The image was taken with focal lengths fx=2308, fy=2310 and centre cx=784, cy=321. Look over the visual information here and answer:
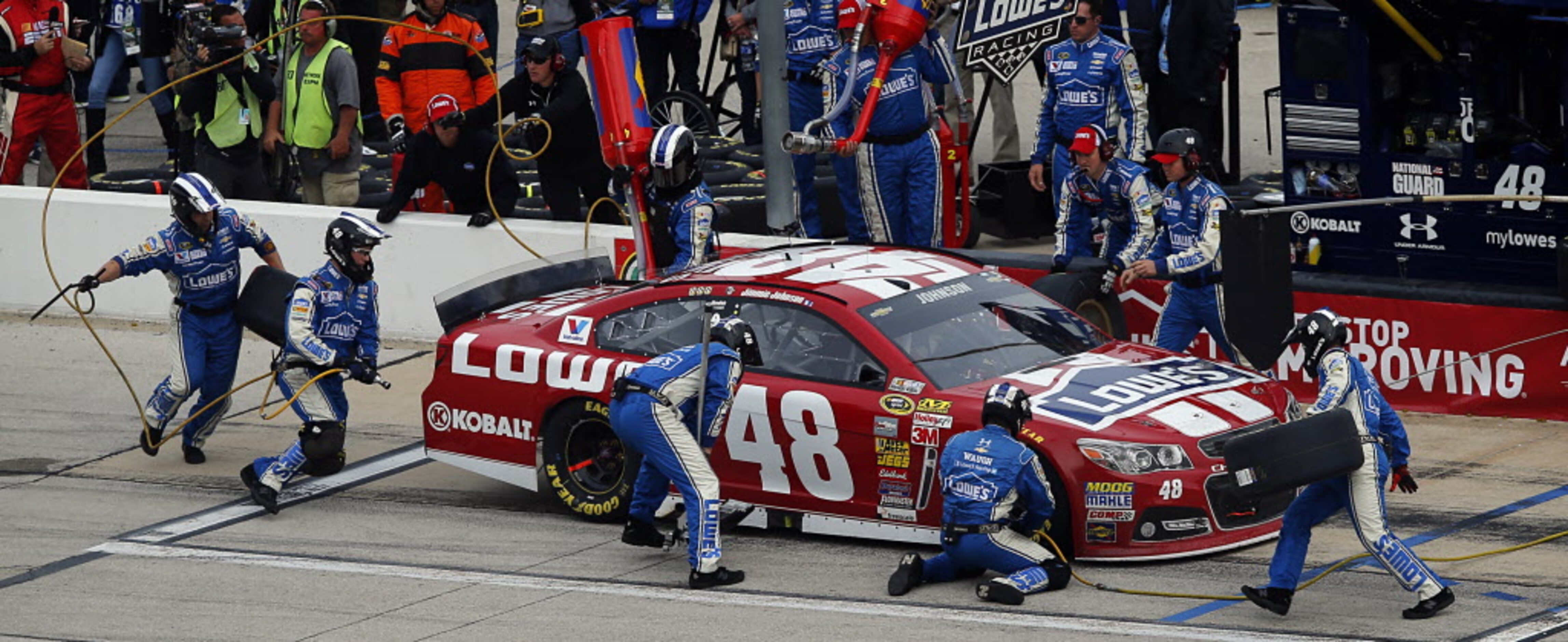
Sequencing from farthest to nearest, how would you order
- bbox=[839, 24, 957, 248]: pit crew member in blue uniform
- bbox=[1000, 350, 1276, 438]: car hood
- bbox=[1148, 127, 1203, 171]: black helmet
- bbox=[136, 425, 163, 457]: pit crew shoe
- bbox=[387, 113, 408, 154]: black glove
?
bbox=[387, 113, 408, 154]: black glove → bbox=[839, 24, 957, 248]: pit crew member in blue uniform → bbox=[136, 425, 163, 457]: pit crew shoe → bbox=[1148, 127, 1203, 171]: black helmet → bbox=[1000, 350, 1276, 438]: car hood

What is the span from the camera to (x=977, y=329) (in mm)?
11297

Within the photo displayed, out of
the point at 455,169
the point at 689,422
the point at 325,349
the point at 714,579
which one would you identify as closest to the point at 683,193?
the point at 325,349

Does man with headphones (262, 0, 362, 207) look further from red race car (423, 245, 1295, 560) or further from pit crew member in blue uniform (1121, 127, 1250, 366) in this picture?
pit crew member in blue uniform (1121, 127, 1250, 366)

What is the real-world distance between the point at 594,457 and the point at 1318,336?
3.86m

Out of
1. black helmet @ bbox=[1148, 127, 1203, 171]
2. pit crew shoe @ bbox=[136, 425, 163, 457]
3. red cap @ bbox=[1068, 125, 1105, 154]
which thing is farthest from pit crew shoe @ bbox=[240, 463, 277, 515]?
black helmet @ bbox=[1148, 127, 1203, 171]

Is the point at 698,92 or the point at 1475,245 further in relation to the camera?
the point at 698,92

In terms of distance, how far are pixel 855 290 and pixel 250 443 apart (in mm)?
4772

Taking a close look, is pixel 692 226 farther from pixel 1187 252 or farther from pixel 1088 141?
pixel 1187 252

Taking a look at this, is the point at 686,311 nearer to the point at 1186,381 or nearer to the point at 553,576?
the point at 553,576

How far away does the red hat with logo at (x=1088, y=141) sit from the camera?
13.4 meters

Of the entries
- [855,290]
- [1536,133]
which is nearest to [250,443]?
[855,290]

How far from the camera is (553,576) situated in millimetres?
10984

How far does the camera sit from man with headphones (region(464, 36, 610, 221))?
1563 centimetres

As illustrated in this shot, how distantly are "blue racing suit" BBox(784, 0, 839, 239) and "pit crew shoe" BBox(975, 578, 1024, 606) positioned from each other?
617cm
